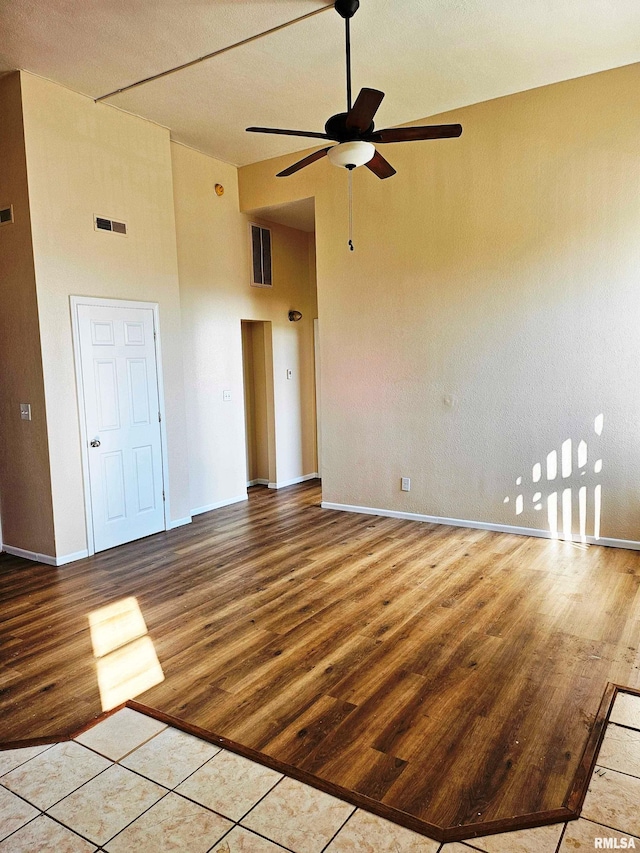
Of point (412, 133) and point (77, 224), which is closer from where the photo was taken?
point (412, 133)

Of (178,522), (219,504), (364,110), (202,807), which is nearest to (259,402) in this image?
(219,504)

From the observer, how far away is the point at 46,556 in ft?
15.4

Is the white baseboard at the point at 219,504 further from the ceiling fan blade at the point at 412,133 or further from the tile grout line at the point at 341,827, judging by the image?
the tile grout line at the point at 341,827

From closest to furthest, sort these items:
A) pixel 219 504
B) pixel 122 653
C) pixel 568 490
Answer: pixel 122 653
pixel 568 490
pixel 219 504

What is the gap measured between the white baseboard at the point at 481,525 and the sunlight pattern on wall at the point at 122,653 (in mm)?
2693

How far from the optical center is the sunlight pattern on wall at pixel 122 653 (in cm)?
283

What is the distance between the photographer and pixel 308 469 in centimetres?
779

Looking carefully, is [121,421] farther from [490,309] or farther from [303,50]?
[490,309]

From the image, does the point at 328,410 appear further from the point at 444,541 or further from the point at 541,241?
the point at 541,241

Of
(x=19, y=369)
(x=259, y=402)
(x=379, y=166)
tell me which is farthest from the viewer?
(x=259, y=402)

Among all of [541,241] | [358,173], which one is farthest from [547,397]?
[358,173]

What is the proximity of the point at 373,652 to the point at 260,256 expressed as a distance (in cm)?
496

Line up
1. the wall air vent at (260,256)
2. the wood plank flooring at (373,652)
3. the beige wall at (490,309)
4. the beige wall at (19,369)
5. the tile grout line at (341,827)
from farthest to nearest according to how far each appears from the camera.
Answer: the wall air vent at (260,256) < the beige wall at (490,309) < the beige wall at (19,369) < the wood plank flooring at (373,652) < the tile grout line at (341,827)

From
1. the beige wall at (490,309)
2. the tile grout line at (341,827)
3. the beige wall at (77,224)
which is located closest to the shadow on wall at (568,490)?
the beige wall at (490,309)
